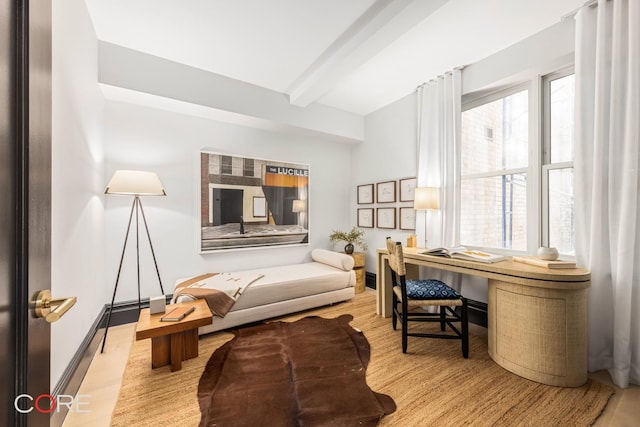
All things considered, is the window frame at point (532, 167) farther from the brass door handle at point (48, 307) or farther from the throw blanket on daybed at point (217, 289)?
the brass door handle at point (48, 307)

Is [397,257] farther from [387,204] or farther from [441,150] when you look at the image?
[387,204]

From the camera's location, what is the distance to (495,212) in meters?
2.79

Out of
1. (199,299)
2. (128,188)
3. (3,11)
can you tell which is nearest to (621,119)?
(3,11)

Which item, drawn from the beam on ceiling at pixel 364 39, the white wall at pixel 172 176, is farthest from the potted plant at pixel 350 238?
the beam on ceiling at pixel 364 39

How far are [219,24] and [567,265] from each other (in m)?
3.35

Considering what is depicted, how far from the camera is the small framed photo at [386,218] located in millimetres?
3758

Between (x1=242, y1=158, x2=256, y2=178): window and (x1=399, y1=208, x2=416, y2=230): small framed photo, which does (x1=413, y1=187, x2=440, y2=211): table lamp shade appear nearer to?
(x1=399, y1=208, x2=416, y2=230): small framed photo

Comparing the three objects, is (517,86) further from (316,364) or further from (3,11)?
(3,11)

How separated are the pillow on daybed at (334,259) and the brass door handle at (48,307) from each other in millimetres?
2942

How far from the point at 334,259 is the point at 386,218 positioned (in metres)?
1.02

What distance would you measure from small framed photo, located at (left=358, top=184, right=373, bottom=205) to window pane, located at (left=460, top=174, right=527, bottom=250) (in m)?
1.40

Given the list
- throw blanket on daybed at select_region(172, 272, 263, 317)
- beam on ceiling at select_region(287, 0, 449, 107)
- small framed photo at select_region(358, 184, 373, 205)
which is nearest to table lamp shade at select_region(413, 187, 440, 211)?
small framed photo at select_region(358, 184, 373, 205)

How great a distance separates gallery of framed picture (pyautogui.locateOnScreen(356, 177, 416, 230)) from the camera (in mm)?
3531

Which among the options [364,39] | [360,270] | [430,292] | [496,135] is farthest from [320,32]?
[360,270]
